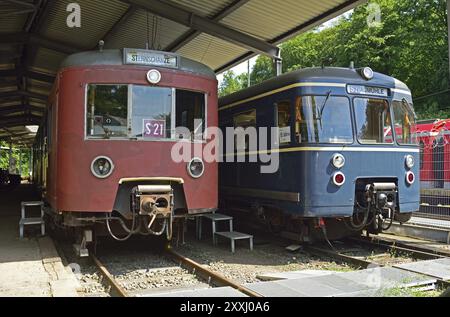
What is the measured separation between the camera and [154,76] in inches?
298

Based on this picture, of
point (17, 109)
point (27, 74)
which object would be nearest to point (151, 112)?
point (27, 74)

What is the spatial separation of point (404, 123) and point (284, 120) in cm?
233

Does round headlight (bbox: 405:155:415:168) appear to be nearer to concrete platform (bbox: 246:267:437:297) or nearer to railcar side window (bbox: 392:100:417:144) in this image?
railcar side window (bbox: 392:100:417:144)

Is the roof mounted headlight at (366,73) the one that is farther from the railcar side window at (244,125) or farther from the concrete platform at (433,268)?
the concrete platform at (433,268)

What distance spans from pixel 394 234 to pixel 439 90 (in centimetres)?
1995

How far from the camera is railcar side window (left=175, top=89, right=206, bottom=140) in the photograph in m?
7.85

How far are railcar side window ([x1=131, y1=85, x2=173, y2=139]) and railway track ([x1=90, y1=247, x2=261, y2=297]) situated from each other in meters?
2.04

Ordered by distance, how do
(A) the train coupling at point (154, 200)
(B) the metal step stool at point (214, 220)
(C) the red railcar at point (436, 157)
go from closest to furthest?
(A) the train coupling at point (154, 200), (B) the metal step stool at point (214, 220), (C) the red railcar at point (436, 157)

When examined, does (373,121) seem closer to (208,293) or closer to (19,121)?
(208,293)

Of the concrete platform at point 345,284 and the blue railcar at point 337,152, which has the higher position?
the blue railcar at point 337,152

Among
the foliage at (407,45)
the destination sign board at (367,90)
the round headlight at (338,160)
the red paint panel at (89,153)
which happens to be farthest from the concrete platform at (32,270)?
the foliage at (407,45)

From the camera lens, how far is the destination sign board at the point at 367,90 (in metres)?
8.42

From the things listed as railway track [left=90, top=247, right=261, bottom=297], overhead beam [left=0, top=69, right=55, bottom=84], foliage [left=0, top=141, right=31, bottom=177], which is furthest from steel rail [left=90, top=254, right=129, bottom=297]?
foliage [left=0, top=141, right=31, bottom=177]

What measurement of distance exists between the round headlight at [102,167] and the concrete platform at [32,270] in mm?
1421
